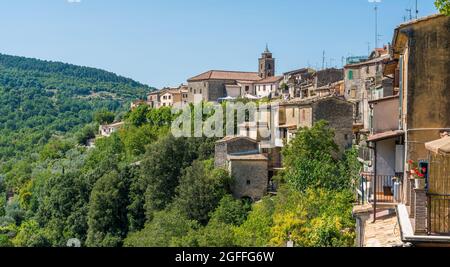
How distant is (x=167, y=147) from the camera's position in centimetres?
4341

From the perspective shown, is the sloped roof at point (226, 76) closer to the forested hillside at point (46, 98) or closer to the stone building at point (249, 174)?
the forested hillside at point (46, 98)

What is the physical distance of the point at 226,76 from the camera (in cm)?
7706

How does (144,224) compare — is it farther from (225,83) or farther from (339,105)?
(225,83)

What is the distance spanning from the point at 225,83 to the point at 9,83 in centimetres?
7899

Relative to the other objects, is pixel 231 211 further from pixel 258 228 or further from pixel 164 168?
pixel 164 168

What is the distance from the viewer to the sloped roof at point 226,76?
75188 mm

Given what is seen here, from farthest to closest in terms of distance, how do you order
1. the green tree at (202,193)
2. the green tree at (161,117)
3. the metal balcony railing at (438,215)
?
1. the green tree at (161,117)
2. the green tree at (202,193)
3. the metal balcony railing at (438,215)

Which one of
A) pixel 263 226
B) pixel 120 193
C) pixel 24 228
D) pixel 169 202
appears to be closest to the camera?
pixel 263 226

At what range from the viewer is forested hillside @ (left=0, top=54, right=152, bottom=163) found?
346 ft

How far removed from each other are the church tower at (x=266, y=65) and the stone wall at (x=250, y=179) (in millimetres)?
48587

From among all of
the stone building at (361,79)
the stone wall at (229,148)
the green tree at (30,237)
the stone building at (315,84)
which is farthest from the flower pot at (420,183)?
the green tree at (30,237)

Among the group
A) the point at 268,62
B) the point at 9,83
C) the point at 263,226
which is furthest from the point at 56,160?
the point at 9,83

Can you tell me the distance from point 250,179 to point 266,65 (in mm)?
52028
